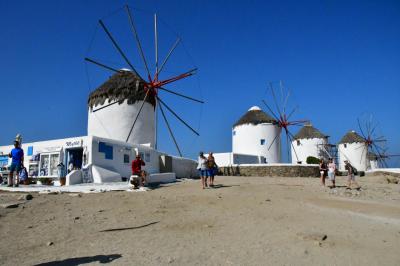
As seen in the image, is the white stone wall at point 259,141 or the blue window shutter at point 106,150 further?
the white stone wall at point 259,141

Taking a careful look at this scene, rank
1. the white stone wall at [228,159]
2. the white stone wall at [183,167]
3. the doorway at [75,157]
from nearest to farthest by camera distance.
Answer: the doorway at [75,157], the white stone wall at [183,167], the white stone wall at [228,159]

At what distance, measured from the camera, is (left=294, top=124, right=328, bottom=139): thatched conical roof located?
141 feet

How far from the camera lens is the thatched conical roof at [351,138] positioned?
4483cm

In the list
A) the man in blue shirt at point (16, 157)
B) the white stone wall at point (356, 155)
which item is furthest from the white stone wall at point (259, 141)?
the man in blue shirt at point (16, 157)

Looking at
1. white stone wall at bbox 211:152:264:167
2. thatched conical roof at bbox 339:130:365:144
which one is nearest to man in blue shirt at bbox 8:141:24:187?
white stone wall at bbox 211:152:264:167

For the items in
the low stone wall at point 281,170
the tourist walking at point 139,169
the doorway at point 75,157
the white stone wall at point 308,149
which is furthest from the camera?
the white stone wall at point 308,149

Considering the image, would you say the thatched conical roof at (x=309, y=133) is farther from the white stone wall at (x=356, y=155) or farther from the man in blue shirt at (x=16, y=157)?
the man in blue shirt at (x=16, y=157)

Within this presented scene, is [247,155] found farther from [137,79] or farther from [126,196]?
[126,196]

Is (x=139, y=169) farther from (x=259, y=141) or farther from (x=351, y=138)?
(x=351, y=138)

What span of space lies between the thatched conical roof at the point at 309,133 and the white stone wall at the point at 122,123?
2590 centimetres

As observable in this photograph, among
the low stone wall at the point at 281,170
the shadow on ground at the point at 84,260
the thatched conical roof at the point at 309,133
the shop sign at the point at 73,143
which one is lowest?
the shadow on ground at the point at 84,260

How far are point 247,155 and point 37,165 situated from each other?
20541 mm

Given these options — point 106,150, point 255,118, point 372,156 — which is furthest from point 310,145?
point 106,150

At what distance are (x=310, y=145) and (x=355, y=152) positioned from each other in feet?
22.4
